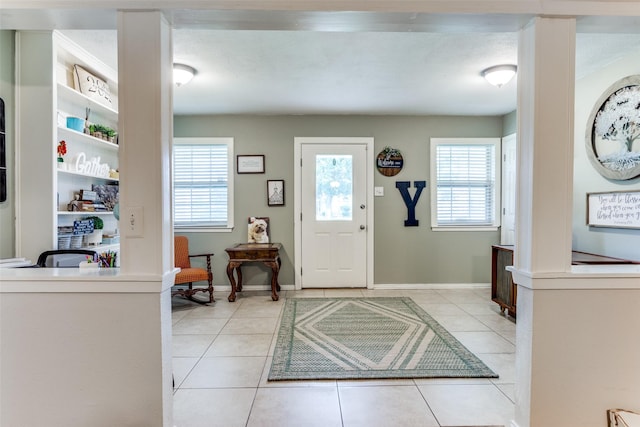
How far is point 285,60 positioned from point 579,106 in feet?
9.23

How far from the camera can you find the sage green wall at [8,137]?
221cm

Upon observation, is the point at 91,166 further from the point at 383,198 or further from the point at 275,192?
the point at 383,198

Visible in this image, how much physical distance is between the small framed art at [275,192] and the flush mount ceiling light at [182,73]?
1712mm

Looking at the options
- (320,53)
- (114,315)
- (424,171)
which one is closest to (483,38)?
(320,53)

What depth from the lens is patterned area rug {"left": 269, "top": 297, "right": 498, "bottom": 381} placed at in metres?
2.24

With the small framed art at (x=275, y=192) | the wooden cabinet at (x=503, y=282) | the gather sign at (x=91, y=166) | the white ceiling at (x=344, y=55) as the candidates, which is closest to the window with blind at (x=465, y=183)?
the white ceiling at (x=344, y=55)

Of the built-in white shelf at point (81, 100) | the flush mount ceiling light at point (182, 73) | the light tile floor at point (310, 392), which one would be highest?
the flush mount ceiling light at point (182, 73)

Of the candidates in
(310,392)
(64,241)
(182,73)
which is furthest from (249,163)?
(310,392)

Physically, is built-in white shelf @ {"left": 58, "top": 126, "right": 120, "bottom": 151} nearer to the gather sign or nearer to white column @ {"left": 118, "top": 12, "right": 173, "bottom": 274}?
the gather sign

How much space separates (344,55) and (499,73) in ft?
4.70

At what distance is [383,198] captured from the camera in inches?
174

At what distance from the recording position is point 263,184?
4.37m

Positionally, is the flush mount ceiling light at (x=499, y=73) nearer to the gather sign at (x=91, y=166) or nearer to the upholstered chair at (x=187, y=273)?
the upholstered chair at (x=187, y=273)

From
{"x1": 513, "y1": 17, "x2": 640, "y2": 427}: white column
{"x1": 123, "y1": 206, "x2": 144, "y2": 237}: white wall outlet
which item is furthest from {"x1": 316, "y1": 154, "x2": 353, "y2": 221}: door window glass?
{"x1": 123, "y1": 206, "x2": 144, "y2": 237}: white wall outlet
